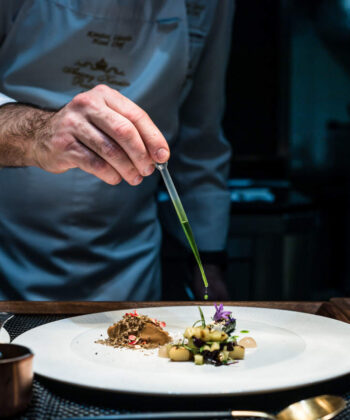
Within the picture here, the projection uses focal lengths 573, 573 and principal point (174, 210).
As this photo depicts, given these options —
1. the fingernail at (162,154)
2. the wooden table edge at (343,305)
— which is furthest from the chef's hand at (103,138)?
the wooden table edge at (343,305)

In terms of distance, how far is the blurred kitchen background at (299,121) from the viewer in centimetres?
307

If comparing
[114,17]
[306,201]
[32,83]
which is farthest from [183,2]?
[306,201]

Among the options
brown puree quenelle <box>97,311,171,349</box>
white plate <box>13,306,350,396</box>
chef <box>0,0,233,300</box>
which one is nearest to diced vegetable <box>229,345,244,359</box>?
white plate <box>13,306,350,396</box>

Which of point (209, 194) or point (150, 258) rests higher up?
point (209, 194)

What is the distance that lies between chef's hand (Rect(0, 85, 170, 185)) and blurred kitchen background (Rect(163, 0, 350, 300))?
1640mm

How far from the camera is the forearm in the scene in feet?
3.97

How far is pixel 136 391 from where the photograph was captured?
0.65 metres

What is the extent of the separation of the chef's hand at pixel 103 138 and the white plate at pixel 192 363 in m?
0.28

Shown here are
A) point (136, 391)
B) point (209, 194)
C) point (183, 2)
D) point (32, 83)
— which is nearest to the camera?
point (136, 391)

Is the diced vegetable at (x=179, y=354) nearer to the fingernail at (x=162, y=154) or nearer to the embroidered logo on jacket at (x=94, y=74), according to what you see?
the fingernail at (x=162, y=154)

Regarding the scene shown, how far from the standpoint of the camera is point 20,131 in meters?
1.25

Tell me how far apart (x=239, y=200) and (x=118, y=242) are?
1.02 meters

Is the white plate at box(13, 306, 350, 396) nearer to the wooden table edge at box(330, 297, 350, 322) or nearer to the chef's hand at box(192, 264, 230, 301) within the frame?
the wooden table edge at box(330, 297, 350, 322)

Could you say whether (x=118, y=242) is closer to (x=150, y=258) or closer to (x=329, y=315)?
(x=150, y=258)
